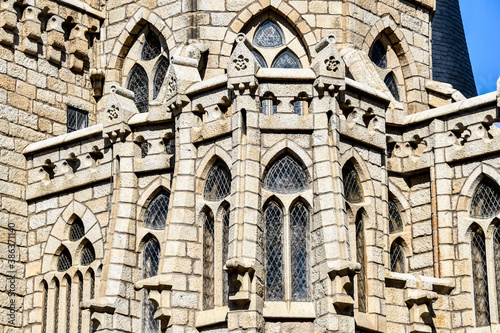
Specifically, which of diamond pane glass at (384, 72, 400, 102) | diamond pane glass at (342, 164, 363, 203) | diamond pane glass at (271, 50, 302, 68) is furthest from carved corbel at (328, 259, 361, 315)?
diamond pane glass at (384, 72, 400, 102)

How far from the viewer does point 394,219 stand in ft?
76.3

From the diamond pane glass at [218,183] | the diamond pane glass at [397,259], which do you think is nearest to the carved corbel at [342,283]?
the diamond pane glass at [218,183]

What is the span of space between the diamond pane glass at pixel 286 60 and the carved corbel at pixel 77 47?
3.98 m

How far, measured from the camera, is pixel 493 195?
22078mm

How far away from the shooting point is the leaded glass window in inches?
865

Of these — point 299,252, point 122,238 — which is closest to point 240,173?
point 299,252

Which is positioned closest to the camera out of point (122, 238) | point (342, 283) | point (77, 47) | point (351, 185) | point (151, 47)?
point (342, 283)

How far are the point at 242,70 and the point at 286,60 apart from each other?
3.94 meters

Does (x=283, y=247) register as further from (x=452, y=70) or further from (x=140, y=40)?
(x=452, y=70)

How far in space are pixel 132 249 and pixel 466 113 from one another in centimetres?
612

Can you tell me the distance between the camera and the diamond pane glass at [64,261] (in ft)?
78.6

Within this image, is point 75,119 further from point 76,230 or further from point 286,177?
Result: point 286,177

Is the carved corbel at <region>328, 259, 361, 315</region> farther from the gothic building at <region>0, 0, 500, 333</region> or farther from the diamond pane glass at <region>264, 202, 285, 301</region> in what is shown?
the diamond pane glass at <region>264, 202, 285, 301</region>

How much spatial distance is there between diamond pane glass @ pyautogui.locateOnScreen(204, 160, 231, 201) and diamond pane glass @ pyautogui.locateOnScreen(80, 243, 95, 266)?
3.26 metres
